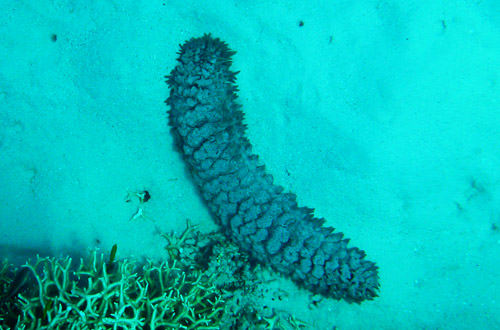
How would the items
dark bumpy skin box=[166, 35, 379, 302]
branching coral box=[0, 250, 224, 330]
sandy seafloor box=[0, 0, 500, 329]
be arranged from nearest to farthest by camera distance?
branching coral box=[0, 250, 224, 330] < dark bumpy skin box=[166, 35, 379, 302] < sandy seafloor box=[0, 0, 500, 329]

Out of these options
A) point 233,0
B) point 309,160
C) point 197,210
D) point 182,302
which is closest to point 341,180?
point 309,160

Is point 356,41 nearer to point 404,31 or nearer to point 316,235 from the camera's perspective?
point 404,31

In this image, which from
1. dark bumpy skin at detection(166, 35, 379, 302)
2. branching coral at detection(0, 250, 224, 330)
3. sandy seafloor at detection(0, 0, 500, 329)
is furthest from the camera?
sandy seafloor at detection(0, 0, 500, 329)

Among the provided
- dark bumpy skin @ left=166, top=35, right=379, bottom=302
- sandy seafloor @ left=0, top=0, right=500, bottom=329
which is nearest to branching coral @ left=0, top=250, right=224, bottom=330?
sandy seafloor @ left=0, top=0, right=500, bottom=329

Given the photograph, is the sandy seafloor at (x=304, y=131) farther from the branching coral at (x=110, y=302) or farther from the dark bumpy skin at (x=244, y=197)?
the branching coral at (x=110, y=302)

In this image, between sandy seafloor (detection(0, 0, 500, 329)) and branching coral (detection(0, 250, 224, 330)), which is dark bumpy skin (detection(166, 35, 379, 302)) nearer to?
sandy seafloor (detection(0, 0, 500, 329))

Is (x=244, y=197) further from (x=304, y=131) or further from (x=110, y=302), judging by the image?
(x=110, y=302)
